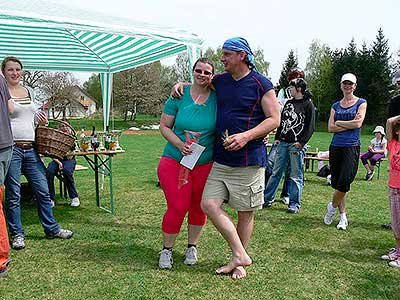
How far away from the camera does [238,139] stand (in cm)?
296

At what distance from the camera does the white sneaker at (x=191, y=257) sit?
3515 mm

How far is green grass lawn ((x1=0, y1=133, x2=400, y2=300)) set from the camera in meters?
3.01

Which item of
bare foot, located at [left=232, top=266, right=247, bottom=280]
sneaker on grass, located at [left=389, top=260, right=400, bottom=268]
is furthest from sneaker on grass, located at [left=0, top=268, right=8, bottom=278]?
sneaker on grass, located at [left=389, top=260, right=400, bottom=268]

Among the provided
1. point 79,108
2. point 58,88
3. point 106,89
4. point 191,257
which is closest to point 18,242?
point 191,257

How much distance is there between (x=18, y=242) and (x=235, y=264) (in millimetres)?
2049

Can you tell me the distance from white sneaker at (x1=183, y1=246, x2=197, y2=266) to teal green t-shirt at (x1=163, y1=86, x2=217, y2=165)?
0.78 metres

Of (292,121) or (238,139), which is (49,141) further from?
(292,121)

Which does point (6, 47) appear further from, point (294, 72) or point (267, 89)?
point (267, 89)

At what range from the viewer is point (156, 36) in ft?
14.5

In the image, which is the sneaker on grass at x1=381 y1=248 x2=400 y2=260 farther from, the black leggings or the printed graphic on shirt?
the printed graphic on shirt

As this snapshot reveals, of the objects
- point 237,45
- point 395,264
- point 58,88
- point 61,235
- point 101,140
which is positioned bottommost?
point 58,88

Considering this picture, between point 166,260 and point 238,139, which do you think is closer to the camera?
point 238,139

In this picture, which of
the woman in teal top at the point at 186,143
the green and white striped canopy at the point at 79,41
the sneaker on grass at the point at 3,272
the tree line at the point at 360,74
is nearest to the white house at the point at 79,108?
the tree line at the point at 360,74

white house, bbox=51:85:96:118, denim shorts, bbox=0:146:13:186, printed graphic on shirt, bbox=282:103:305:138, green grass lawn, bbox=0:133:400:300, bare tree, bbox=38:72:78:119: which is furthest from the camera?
white house, bbox=51:85:96:118
